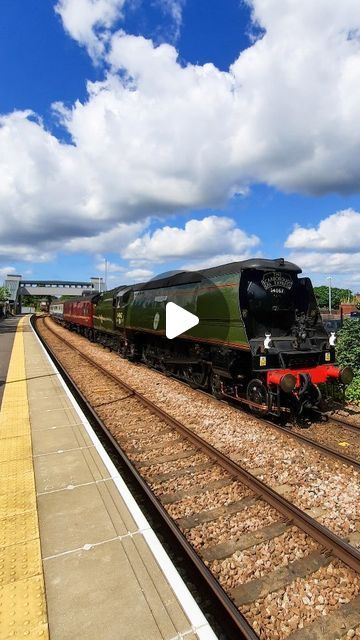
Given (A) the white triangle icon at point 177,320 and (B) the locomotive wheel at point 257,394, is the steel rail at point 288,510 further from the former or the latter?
(A) the white triangle icon at point 177,320

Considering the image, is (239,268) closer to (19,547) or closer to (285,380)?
(285,380)

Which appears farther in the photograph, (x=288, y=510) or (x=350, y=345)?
(x=350, y=345)

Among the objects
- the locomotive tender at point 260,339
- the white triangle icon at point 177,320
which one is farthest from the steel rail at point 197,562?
the white triangle icon at point 177,320

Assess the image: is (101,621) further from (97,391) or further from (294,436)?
(97,391)

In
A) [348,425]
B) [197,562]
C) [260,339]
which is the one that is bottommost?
[197,562]

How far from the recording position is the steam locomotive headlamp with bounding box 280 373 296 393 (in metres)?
7.50

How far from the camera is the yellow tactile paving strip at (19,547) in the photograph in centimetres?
288

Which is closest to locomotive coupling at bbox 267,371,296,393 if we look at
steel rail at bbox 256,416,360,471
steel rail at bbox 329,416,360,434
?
steel rail at bbox 256,416,360,471

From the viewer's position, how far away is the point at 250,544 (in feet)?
14.1

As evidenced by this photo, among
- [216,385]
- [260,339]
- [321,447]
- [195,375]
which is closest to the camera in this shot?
[321,447]

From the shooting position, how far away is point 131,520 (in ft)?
13.6

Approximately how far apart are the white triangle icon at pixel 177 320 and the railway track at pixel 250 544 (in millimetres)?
3735

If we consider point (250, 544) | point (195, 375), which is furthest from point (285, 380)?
point (195, 375)

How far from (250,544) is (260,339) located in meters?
4.58
